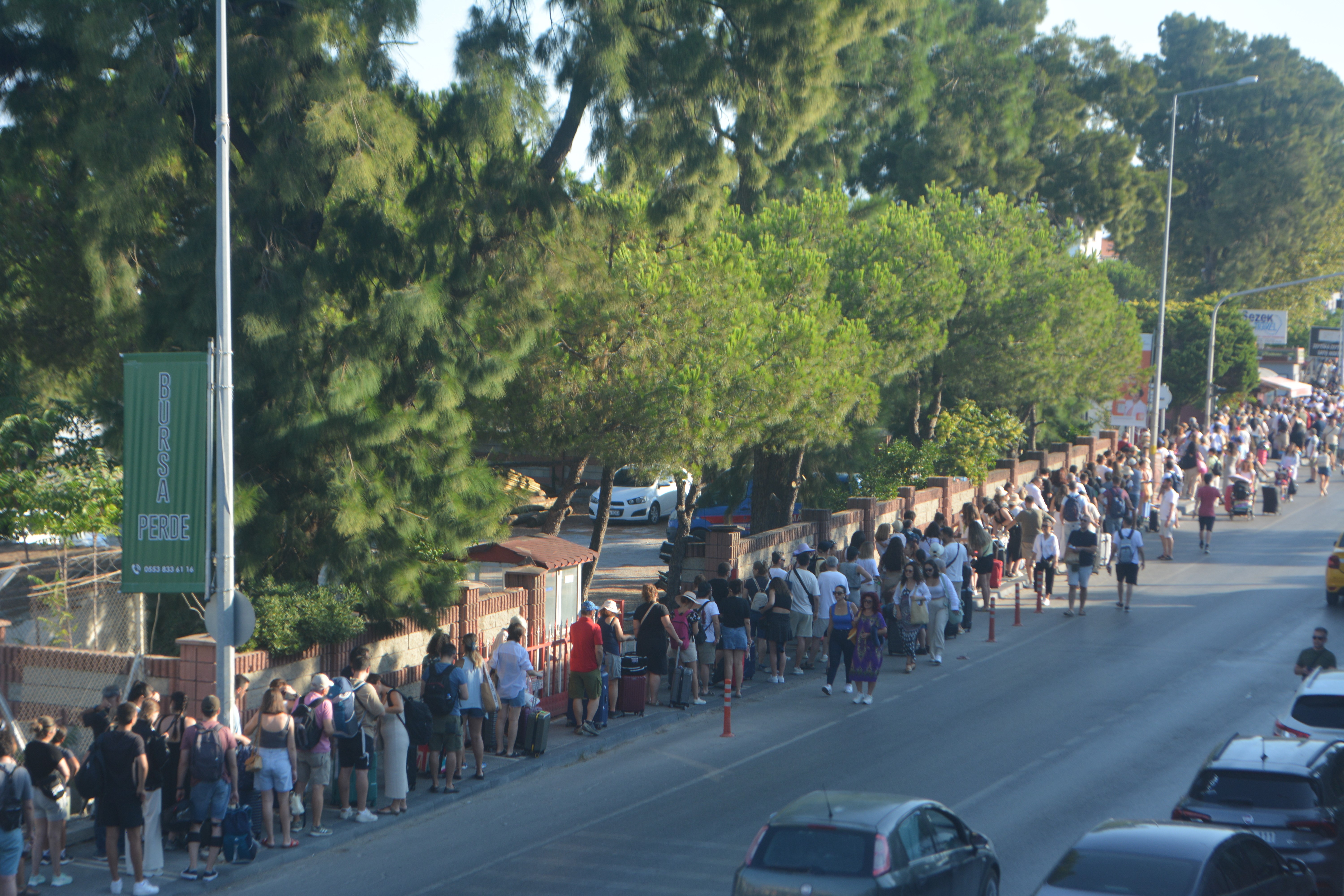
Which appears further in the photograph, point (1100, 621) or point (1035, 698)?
point (1100, 621)

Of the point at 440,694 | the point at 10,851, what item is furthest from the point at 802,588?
the point at 10,851

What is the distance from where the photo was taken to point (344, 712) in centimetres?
1209

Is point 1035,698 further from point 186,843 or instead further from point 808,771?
point 186,843

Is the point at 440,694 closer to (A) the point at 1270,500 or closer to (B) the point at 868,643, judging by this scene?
(B) the point at 868,643

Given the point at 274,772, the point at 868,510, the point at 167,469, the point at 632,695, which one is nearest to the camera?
the point at 274,772

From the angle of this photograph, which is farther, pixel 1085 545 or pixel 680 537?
pixel 1085 545

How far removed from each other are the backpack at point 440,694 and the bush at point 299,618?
62.4 inches

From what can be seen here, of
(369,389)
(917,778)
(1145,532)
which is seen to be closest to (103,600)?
(369,389)

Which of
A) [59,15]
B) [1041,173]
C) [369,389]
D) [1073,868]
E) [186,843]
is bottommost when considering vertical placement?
[186,843]

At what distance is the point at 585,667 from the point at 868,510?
11.7 m

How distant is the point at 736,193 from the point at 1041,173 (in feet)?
61.1

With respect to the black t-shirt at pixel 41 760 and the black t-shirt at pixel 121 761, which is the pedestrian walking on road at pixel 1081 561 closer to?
the black t-shirt at pixel 121 761

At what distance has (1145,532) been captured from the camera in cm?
3278

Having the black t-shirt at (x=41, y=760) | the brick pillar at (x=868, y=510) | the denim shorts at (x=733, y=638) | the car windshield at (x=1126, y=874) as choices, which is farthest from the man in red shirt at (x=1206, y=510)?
the black t-shirt at (x=41, y=760)
